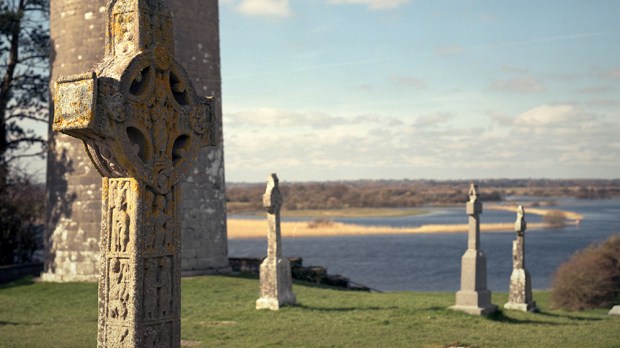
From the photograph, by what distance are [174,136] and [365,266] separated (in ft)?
155

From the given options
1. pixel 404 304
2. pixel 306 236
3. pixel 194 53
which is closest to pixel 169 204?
pixel 404 304

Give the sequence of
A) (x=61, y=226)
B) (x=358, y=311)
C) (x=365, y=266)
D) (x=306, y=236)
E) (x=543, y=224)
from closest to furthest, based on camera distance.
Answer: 1. (x=358, y=311)
2. (x=61, y=226)
3. (x=365, y=266)
4. (x=306, y=236)
5. (x=543, y=224)

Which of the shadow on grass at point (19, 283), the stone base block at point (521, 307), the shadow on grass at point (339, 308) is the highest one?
the shadow on grass at point (339, 308)

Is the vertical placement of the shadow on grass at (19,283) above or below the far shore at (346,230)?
above

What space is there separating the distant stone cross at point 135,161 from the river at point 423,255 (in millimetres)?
29176

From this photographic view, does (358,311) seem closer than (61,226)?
Yes

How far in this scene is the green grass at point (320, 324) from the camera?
13477mm

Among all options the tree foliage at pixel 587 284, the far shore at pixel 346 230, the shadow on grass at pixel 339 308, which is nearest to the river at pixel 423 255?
the far shore at pixel 346 230

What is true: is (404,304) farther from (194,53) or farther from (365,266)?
(365,266)

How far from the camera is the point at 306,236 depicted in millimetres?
88312

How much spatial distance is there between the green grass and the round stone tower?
2.28m

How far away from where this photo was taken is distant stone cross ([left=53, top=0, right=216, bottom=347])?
221 inches

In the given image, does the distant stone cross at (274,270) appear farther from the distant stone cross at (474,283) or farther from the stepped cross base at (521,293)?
the stepped cross base at (521,293)

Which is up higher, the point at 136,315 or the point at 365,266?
the point at 136,315
